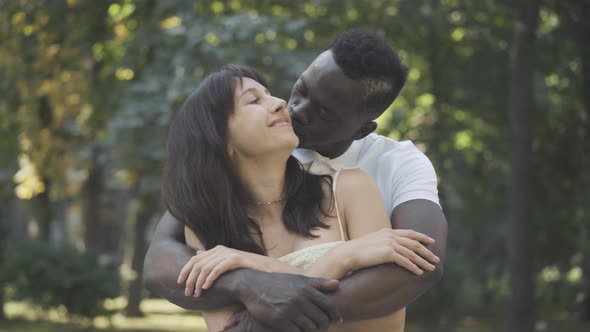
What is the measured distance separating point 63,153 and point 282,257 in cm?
1291

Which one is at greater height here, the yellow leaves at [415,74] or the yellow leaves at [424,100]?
the yellow leaves at [415,74]

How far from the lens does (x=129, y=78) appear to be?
13172mm

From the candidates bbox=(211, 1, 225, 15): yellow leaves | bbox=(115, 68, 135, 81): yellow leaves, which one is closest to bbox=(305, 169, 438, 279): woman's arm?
bbox=(211, 1, 225, 15): yellow leaves

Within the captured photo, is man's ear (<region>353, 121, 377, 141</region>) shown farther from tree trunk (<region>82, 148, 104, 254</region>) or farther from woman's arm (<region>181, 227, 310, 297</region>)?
tree trunk (<region>82, 148, 104, 254</region>)

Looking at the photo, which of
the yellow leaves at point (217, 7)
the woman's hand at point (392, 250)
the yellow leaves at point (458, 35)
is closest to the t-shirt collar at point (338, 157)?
the woman's hand at point (392, 250)

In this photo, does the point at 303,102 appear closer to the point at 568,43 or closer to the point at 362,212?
the point at 362,212

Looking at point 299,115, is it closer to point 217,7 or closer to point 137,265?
point 217,7

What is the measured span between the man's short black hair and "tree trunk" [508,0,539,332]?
10.5m

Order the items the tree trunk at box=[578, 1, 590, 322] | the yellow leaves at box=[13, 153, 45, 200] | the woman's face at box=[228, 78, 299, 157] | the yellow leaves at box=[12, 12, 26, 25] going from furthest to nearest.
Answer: the yellow leaves at box=[13, 153, 45, 200] < the tree trunk at box=[578, 1, 590, 322] < the yellow leaves at box=[12, 12, 26, 25] < the woman's face at box=[228, 78, 299, 157]

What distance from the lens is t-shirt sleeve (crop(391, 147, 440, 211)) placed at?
2980 millimetres

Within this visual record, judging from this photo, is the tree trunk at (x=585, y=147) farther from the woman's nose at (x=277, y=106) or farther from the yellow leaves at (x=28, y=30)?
the woman's nose at (x=277, y=106)

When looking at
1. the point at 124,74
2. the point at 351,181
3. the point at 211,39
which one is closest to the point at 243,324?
the point at 351,181

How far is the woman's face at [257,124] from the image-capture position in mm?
2883

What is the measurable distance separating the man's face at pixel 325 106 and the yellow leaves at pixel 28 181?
12.7 metres
